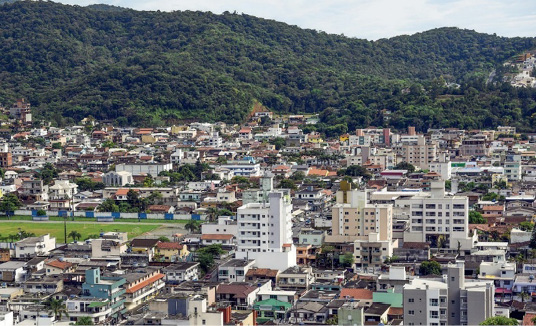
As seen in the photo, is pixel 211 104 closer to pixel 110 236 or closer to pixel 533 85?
pixel 533 85

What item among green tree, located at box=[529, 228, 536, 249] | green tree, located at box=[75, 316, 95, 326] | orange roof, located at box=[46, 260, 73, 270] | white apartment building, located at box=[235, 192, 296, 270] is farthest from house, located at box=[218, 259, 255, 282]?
green tree, located at box=[529, 228, 536, 249]

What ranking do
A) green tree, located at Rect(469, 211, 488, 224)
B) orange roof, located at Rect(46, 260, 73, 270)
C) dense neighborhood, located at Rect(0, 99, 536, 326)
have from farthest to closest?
green tree, located at Rect(469, 211, 488, 224)
orange roof, located at Rect(46, 260, 73, 270)
dense neighborhood, located at Rect(0, 99, 536, 326)

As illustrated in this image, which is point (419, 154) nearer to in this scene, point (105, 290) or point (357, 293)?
point (357, 293)

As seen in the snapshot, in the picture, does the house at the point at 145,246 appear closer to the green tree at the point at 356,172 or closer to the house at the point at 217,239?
the house at the point at 217,239

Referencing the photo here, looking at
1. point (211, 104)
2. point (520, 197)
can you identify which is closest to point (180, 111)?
point (211, 104)

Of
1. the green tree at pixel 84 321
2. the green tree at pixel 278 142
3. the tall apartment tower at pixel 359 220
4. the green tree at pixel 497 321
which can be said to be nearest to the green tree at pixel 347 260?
the tall apartment tower at pixel 359 220

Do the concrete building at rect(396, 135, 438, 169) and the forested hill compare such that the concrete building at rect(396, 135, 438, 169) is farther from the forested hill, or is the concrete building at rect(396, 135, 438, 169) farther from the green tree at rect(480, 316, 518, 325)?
the green tree at rect(480, 316, 518, 325)
